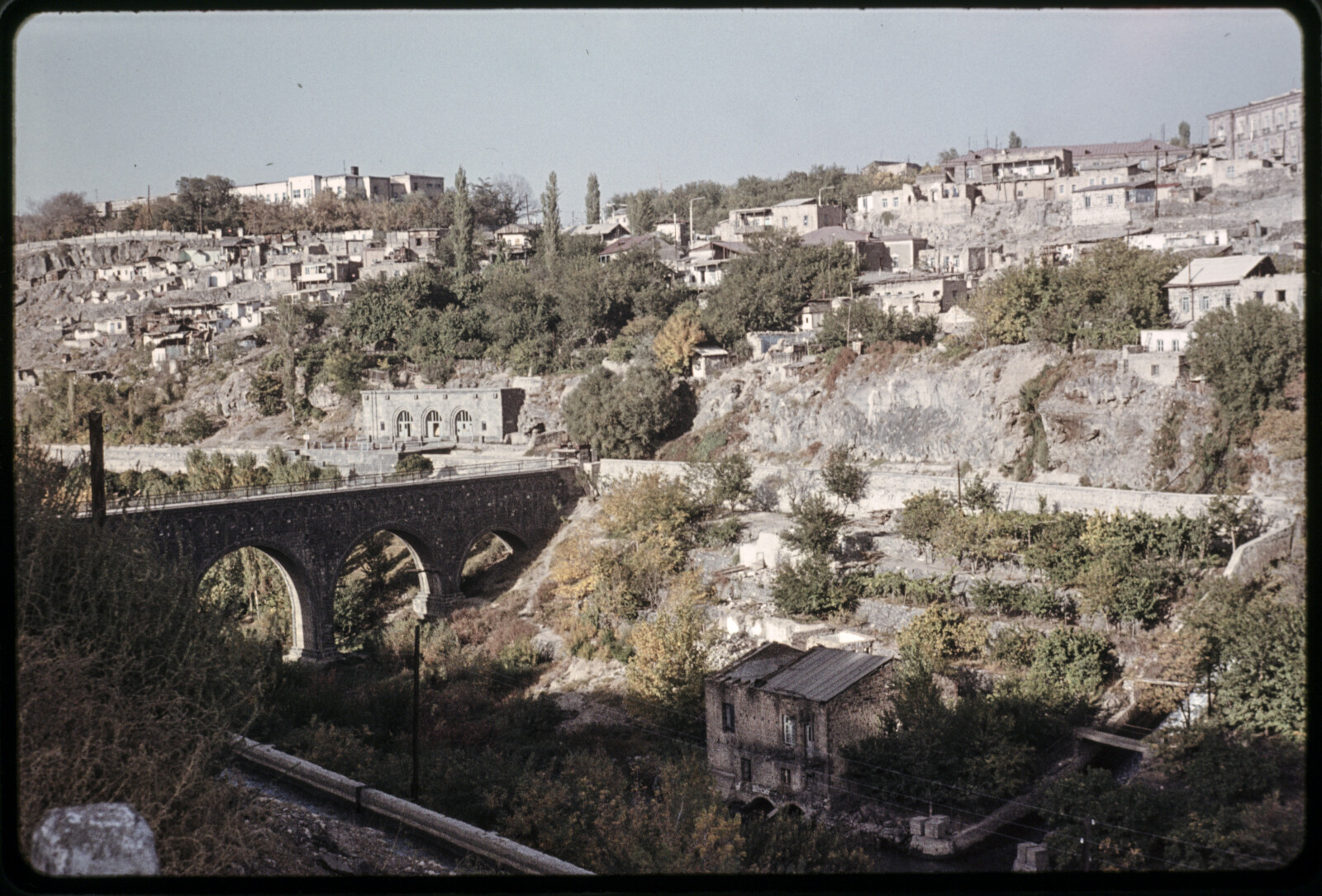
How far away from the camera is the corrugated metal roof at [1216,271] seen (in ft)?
64.3

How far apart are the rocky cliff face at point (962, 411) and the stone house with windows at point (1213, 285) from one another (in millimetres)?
2338

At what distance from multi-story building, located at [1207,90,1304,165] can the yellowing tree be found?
18593 mm

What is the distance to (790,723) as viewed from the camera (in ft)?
39.4

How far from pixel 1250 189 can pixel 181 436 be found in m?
34.1

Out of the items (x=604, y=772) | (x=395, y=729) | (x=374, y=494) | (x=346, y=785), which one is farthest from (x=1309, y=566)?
(x=374, y=494)

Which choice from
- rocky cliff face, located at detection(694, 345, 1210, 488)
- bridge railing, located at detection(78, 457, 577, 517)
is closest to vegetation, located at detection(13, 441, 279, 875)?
bridge railing, located at detection(78, 457, 577, 517)

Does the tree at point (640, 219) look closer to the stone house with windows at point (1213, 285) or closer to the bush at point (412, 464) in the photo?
the bush at point (412, 464)

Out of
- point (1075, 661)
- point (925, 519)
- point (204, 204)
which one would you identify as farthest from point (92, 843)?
point (204, 204)

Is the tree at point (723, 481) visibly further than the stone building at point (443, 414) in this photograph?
No

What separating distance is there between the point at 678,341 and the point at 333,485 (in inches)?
414

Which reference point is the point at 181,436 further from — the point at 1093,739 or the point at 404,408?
the point at 1093,739

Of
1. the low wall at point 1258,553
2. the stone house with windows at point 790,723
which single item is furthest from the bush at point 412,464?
the low wall at point 1258,553

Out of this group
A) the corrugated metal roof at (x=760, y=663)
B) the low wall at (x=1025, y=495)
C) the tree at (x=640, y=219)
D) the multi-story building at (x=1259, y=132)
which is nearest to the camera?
the corrugated metal roof at (x=760, y=663)

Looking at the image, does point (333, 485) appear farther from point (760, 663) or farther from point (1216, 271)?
point (1216, 271)
